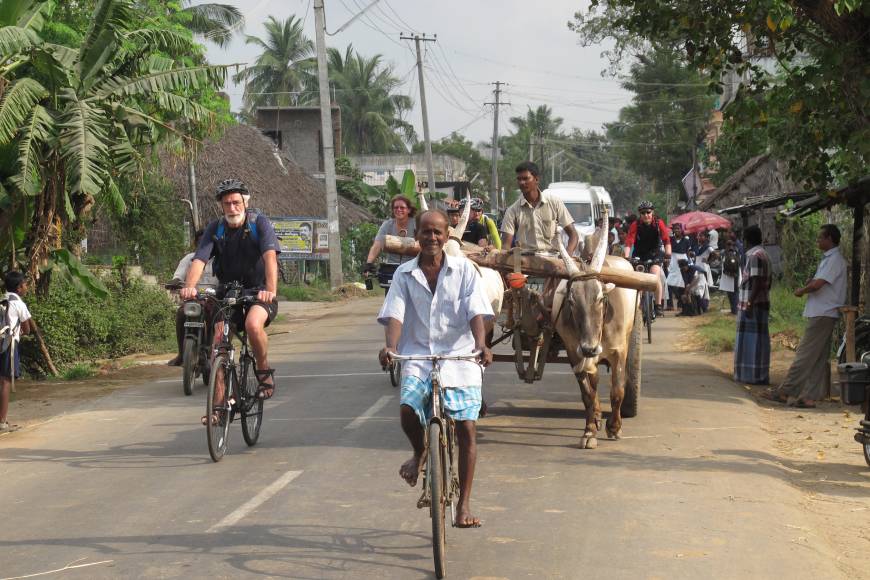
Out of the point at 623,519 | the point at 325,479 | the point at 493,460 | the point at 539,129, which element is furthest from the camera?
the point at 539,129

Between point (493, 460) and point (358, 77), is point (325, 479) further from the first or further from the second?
point (358, 77)

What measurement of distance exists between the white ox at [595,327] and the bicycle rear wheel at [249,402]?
9.06 ft

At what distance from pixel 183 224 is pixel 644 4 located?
19976 millimetres

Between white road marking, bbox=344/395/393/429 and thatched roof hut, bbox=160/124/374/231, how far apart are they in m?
20.6

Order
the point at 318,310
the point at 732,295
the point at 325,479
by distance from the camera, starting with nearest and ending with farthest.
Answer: the point at 325,479
the point at 732,295
the point at 318,310

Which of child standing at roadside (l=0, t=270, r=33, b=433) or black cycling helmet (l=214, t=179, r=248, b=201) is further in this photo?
child standing at roadside (l=0, t=270, r=33, b=433)

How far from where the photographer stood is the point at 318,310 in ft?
94.0

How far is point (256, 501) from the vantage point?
7.65 m

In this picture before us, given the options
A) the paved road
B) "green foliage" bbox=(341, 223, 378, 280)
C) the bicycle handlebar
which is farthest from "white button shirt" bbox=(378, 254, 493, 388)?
"green foliage" bbox=(341, 223, 378, 280)

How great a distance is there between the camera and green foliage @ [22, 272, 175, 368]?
1700 cm

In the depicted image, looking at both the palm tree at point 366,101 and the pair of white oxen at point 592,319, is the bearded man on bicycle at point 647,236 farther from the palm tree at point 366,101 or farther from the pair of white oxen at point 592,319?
the palm tree at point 366,101

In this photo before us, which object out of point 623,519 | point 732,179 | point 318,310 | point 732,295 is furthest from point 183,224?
point 623,519

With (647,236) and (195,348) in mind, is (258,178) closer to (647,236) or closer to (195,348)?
(647,236)

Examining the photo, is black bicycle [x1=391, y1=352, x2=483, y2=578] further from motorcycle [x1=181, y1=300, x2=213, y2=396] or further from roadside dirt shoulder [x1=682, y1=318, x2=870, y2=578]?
motorcycle [x1=181, y1=300, x2=213, y2=396]
